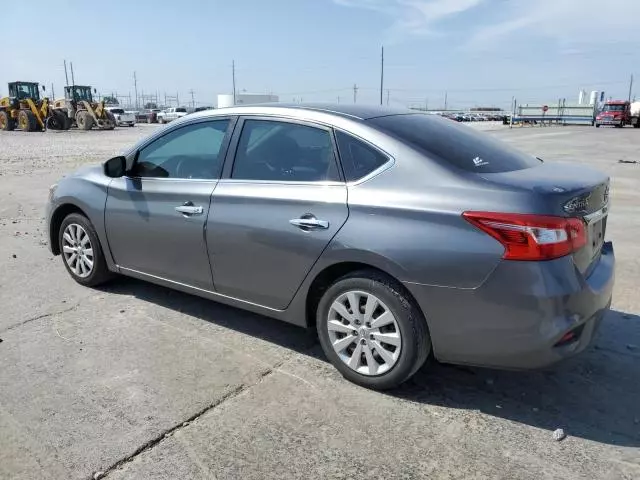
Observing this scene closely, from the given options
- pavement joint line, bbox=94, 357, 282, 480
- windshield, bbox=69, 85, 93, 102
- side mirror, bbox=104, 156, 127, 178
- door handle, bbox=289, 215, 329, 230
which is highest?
windshield, bbox=69, 85, 93, 102

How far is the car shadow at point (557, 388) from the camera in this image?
2889mm

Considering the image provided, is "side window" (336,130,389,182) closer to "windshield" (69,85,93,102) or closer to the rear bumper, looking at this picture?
the rear bumper

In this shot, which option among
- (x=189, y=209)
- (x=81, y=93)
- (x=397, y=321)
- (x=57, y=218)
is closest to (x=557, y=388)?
(x=397, y=321)

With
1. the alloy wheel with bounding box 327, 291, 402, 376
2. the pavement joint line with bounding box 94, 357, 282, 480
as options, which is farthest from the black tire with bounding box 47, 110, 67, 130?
the alloy wheel with bounding box 327, 291, 402, 376

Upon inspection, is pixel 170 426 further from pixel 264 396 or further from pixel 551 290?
pixel 551 290

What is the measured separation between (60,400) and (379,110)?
2708 millimetres

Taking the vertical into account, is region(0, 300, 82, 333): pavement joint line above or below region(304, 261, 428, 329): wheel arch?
below

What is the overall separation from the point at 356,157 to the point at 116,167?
218 centimetres

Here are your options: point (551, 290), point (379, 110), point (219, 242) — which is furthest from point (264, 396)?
point (379, 110)

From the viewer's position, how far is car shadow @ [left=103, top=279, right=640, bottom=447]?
289cm

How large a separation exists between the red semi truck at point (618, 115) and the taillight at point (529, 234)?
52.4 metres

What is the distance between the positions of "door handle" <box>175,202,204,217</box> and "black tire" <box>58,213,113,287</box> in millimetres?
1215

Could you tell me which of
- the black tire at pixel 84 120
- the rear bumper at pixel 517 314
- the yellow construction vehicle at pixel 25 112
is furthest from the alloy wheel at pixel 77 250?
the black tire at pixel 84 120

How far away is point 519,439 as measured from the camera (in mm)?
2742
